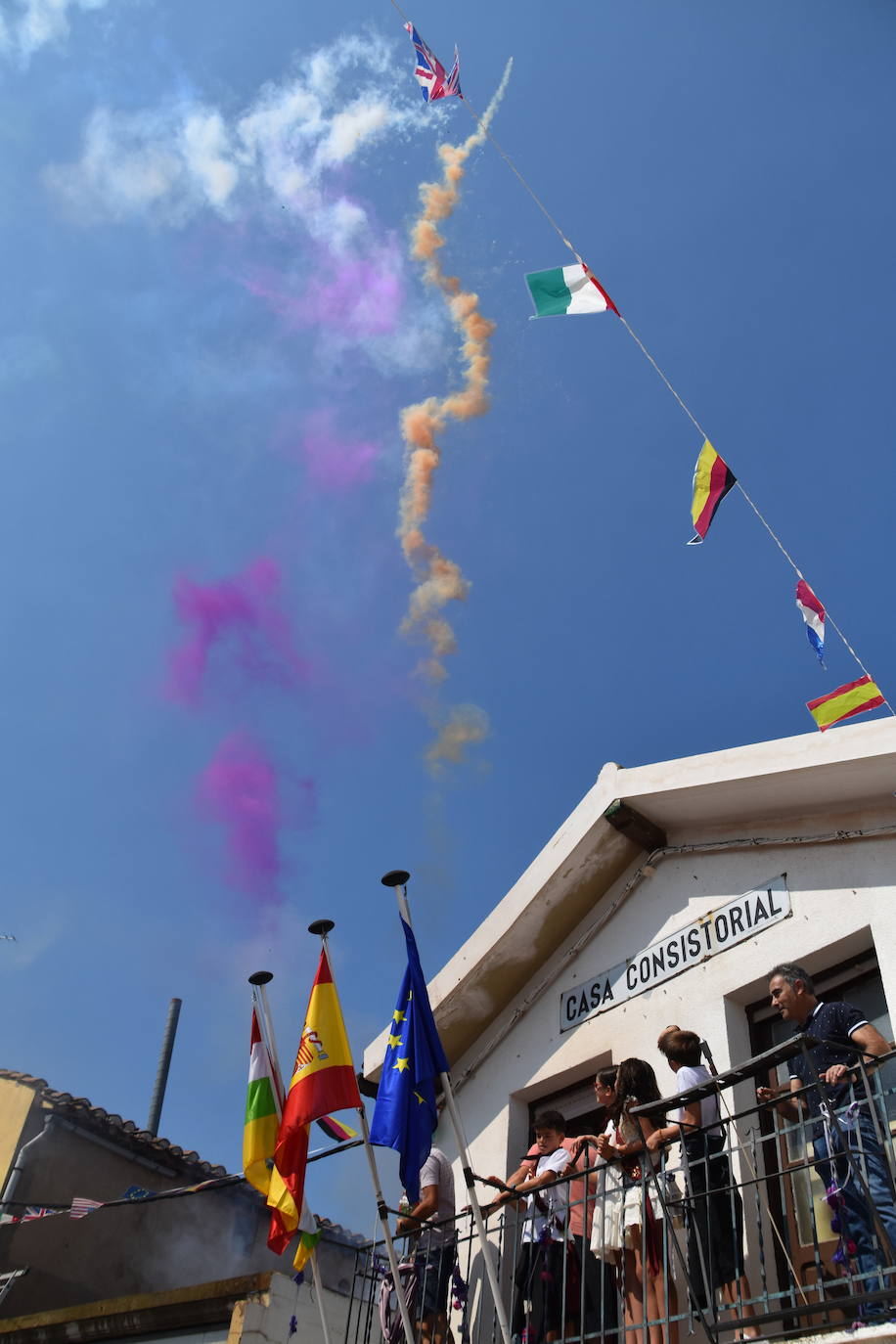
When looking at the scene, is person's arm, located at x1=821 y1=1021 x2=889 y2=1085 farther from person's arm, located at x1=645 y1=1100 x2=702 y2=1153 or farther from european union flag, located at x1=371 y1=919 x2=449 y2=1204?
european union flag, located at x1=371 y1=919 x2=449 y2=1204

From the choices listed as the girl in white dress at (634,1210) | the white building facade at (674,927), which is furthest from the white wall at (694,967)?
the girl in white dress at (634,1210)

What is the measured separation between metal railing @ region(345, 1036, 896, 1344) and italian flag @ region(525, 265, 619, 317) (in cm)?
647

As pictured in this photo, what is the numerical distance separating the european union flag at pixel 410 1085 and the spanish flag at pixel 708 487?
15.1 ft

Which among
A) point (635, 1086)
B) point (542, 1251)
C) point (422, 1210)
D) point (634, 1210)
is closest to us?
point (634, 1210)

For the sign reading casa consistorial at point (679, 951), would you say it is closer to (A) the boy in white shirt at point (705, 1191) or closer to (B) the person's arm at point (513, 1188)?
(A) the boy in white shirt at point (705, 1191)

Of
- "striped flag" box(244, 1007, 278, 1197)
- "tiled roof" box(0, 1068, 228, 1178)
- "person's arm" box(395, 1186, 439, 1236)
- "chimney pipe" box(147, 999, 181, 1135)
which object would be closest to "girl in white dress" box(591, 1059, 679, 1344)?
"person's arm" box(395, 1186, 439, 1236)

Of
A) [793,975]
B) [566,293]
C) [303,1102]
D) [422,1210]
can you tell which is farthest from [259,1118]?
[566,293]

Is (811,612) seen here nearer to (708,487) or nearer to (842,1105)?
(708,487)

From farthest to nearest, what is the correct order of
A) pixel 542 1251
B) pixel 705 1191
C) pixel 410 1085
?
pixel 410 1085, pixel 542 1251, pixel 705 1191

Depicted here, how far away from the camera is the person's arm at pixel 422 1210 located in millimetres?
8000

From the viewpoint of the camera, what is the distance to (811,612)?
387 inches

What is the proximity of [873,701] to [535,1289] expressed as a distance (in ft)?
16.9

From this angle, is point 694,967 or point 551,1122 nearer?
Result: point 551,1122

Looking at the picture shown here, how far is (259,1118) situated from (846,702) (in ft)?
19.8
